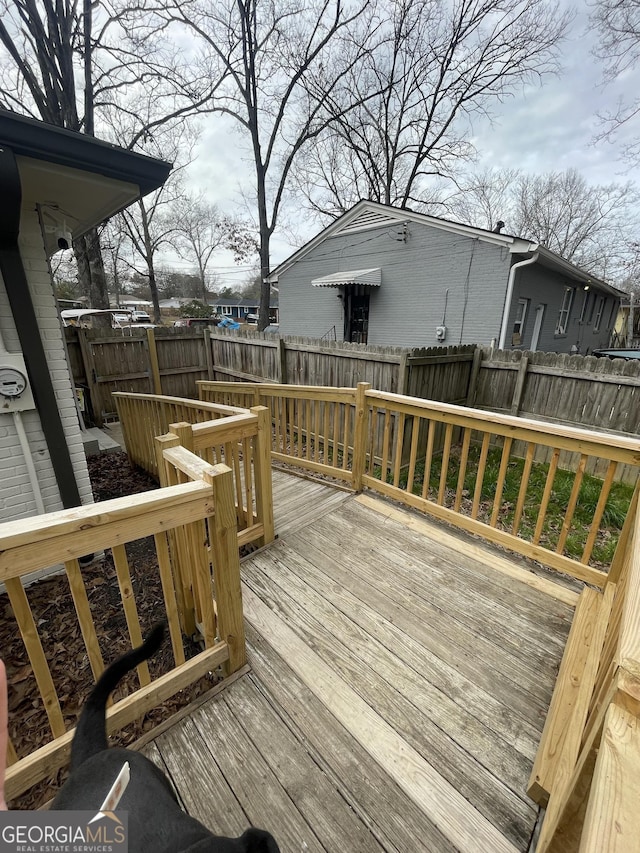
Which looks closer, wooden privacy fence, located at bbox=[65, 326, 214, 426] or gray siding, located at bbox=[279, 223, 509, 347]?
wooden privacy fence, located at bbox=[65, 326, 214, 426]

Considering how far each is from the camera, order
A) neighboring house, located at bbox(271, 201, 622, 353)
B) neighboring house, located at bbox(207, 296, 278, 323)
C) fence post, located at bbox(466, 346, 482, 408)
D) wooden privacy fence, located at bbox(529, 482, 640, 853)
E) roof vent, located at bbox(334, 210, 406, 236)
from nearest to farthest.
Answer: wooden privacy fence, located at bbox(529, 482, 640, 853) < fence post, located at bbox(466, 346, 482, 408) < neighboring house, located at bbox(271, 201, 622, 353) < roof vent, located at bbox(334, 210, 406, 236) < neighboring house, located at bbox(207, 296, 278, 323)

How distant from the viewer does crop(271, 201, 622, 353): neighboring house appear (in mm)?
8227

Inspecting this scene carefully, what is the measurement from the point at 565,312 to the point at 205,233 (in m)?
26.7

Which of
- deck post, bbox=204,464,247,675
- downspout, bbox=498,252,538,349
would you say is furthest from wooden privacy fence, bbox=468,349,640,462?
deck post, bbox=204,464,247,675

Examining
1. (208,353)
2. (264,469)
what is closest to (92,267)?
(208,353)

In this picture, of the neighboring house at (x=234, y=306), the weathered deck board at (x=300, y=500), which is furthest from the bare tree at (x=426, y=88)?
the neighboring house at (x=234, y=306)

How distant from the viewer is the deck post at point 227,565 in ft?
4.89

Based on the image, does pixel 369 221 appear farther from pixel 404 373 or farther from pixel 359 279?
pixel 404 373

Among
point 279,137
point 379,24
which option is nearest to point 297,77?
point 279,137

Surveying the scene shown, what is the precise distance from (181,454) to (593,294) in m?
16.3

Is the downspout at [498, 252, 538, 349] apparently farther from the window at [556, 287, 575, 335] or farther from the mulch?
the mulch

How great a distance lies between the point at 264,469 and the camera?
251cm

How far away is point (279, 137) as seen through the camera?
13406mm

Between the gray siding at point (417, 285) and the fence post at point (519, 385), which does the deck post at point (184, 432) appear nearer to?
the fence post at point (519, 385)
